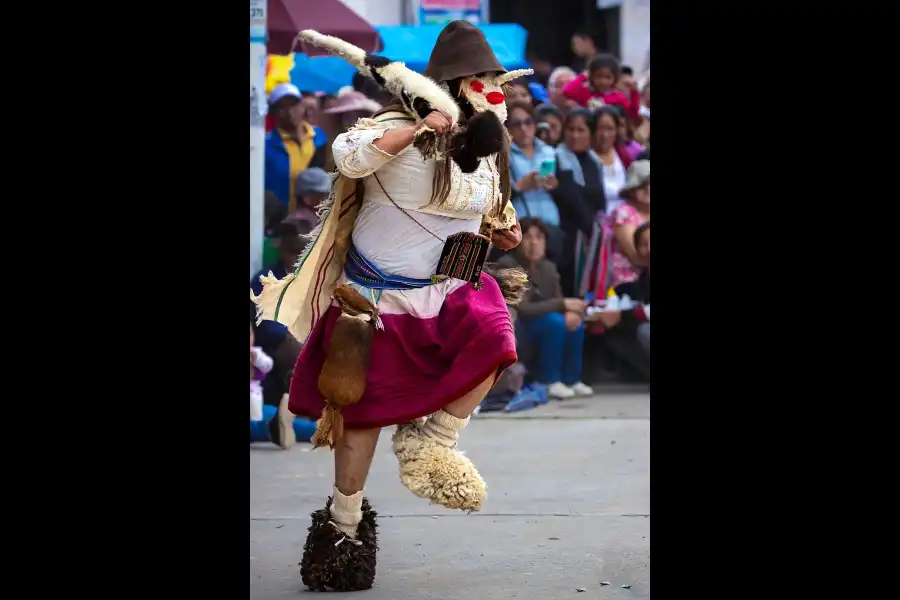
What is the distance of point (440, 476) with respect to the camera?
4199 millimetres

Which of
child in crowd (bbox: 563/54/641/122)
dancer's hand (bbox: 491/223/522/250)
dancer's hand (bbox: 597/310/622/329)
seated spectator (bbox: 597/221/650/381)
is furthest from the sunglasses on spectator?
dancer's hand (bbox: 491/223/522/250)

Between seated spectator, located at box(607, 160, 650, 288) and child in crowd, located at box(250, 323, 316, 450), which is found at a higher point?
seated spectator, located at box(607, 160, 650, 288)

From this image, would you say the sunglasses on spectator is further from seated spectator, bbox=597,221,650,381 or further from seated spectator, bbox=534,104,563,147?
seated spectator, bbox=597,221,650,381

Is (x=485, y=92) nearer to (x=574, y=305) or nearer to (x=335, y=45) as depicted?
(x=335, y=45)

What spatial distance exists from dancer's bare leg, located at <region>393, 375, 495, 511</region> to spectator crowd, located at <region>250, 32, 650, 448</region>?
164 inches

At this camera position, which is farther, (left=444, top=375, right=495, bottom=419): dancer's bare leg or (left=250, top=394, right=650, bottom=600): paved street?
(left=250, top=394, right=650, bottom=600): paved street

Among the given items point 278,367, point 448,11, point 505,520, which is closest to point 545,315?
point 278,367

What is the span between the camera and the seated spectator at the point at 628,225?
915 centimetres

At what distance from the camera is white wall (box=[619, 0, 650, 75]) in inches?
→ 407

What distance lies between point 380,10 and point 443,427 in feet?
24.7

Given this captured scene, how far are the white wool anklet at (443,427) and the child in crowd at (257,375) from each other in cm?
302
